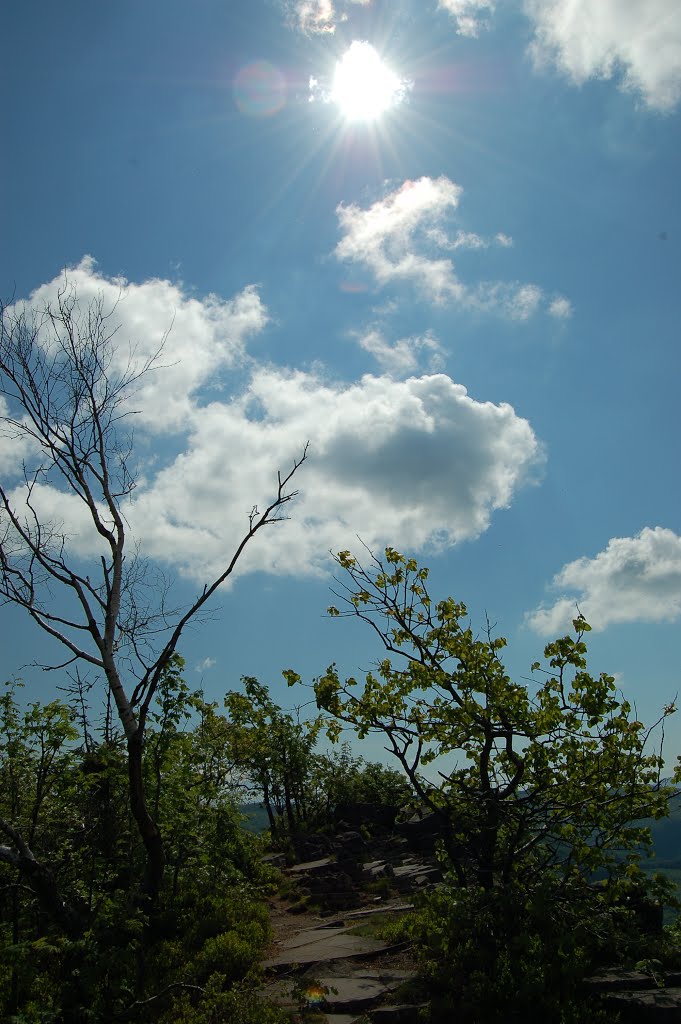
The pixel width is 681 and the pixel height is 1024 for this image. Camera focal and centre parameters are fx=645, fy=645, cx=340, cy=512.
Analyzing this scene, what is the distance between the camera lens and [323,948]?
910 centimetres

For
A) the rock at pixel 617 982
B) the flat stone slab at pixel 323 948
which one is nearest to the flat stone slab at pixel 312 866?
the flat stone slab at pixel 323 948

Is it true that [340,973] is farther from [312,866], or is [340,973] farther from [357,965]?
[312,866]

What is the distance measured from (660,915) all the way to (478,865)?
114 inches

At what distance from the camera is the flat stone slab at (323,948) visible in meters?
8.57

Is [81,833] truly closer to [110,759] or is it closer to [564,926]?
[110,759]

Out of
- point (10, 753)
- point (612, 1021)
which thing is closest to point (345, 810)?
point (10, 753)

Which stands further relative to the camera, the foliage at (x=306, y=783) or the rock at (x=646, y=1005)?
the foliage at (x=306, y=783)

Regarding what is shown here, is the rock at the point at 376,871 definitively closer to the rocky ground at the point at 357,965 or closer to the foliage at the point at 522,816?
the rocky ground at the point at 357,965

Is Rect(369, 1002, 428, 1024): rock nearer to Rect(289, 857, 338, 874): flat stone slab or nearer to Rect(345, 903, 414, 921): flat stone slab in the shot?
Rect(345, 903, 414, 921): flat stone slab

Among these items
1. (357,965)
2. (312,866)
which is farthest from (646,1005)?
(312,866)

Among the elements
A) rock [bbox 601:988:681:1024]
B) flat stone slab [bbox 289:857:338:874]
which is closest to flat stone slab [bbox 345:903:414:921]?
flat stone slab [bbox 289:857:338:874]

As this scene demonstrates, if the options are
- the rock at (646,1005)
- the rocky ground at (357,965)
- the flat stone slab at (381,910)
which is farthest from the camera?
the flat stone slab at (381,910)

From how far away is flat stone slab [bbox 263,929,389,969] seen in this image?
337 inches

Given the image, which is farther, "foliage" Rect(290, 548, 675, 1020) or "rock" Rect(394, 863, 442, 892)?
"rock" Rect(394, 863, 442, 892)
